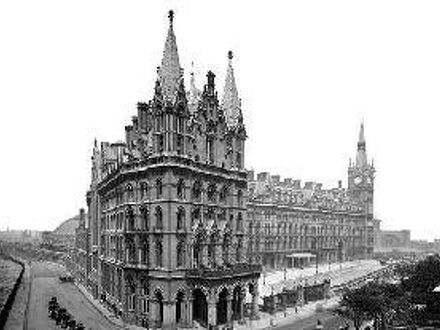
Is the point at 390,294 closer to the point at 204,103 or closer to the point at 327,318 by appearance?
the point at 327,318

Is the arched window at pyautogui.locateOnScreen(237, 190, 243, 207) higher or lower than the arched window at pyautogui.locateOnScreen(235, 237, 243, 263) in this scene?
higher

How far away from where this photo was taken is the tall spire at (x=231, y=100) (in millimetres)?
69438

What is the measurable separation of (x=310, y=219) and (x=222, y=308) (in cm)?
7389

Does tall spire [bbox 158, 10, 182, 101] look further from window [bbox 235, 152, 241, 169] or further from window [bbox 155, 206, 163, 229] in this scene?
window [bbox 235, 152, 241, 169]

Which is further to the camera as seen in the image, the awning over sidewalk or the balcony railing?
the awning over sidewalk

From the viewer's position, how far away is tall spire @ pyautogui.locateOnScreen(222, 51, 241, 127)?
228 feet

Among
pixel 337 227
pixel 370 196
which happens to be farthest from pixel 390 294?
pixel 370 196

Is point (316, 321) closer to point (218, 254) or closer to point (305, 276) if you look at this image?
point (218, 254)

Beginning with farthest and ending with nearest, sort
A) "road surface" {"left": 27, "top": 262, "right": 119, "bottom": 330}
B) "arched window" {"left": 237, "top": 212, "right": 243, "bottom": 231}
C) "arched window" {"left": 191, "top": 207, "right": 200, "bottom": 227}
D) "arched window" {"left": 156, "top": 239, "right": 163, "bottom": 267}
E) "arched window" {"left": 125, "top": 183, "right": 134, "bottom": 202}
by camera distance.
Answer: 1. "arched window" {"left": 237, "top": 212, "right": 243, "bottom": 231}
2. "arched window" {"left": 125, "top": 183, "right": 134, "bottom": 202}
3. "road surface" {"left": 27, "top": 262, "right": 119, "bottom": 330}
4. "arched window" {"left": 191, "top": 207, "right": 200, "bottom": 227}
5. "arched window" {"left": 156, "top": 239, "right": 163, "bottom": 267}

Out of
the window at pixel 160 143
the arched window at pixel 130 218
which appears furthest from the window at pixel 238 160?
the arched window at pixel 130 218

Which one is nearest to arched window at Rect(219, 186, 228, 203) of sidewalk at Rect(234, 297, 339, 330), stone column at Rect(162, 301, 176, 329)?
sidewalk at Rect(234, 297, 339, 330)

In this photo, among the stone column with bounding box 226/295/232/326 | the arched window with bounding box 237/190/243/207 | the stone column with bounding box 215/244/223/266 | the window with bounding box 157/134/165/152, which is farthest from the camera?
the arched window with bounding box 237/190/243/207

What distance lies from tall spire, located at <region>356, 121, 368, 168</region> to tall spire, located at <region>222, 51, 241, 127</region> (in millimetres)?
104131

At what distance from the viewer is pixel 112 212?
3039 inches
